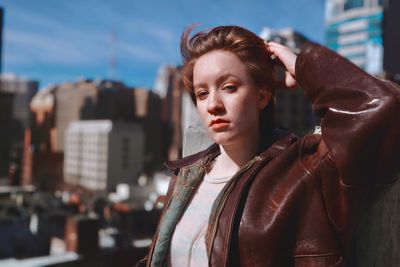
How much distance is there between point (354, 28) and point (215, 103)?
91.6 metres

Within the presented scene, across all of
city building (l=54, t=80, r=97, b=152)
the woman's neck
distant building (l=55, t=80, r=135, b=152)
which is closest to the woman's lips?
the woman's neck

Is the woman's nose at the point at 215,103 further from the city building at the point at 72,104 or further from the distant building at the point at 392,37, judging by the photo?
the city building at the point at 72,104

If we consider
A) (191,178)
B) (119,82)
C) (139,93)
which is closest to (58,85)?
(119,82)

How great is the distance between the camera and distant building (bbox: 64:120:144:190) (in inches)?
2657

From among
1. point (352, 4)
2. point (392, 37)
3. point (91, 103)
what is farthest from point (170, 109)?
point (392, 37)

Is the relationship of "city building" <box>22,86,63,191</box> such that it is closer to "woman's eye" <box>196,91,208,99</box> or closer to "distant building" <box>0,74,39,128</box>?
"distant building" <box>0,74,39,128</box>

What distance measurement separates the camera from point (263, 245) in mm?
1644

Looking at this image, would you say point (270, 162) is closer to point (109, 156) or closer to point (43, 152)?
point (109, 156)

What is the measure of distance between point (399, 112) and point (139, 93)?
7969cm

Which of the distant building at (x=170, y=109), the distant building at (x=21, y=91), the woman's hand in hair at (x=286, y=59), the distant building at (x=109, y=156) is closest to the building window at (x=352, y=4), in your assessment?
the distant building at (x=170, y=109)

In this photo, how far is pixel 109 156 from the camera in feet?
221

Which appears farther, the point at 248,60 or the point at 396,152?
the point at 248,60

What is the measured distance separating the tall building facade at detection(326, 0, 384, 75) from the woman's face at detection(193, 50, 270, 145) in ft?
253

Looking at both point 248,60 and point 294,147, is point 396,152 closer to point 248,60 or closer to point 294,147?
point 294,147
